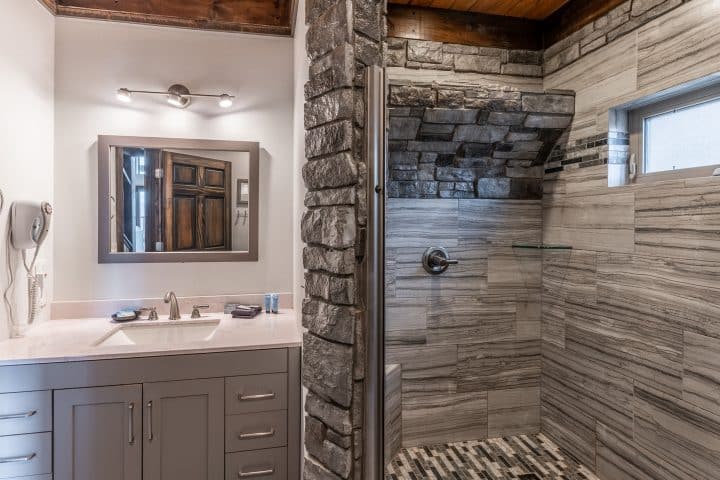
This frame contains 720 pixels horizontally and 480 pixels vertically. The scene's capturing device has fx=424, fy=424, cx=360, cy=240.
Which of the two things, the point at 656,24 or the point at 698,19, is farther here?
the point at 656,24

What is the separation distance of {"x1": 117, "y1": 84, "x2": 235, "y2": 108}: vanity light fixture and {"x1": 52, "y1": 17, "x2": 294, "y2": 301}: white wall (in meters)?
0.04

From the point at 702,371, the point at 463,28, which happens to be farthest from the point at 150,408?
the point at 463,28

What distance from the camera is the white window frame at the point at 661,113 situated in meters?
1.62

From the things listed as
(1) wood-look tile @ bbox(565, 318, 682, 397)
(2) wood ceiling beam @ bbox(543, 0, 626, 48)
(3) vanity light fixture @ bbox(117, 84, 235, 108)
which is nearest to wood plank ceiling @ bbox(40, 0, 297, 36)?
(3) vanity light fixture @ bbox(117, 84, 235, 108)

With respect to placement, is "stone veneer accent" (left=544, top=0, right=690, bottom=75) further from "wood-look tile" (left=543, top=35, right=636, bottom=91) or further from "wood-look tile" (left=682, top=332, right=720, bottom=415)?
"wood-look tile" (left=682, top=332, right=720, bottom=415)

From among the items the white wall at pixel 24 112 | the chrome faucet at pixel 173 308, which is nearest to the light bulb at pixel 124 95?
the white wall at pixel 24 112

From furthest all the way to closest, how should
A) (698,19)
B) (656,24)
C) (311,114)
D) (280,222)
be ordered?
1. (280,222)
2. (656,24)
3. (698,19)
4. (311,114)

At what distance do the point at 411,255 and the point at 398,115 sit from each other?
0.73m

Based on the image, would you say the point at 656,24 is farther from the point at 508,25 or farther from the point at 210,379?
the point at 210,379

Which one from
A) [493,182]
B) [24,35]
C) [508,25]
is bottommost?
[493,182]

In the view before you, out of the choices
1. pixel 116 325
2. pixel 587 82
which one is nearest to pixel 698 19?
pixel 587 82

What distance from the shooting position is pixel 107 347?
1.75m

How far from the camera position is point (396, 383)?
2057 millimetres

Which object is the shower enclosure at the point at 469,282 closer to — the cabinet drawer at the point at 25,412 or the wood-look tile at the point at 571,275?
the wood-look tile at the point at 571,275
